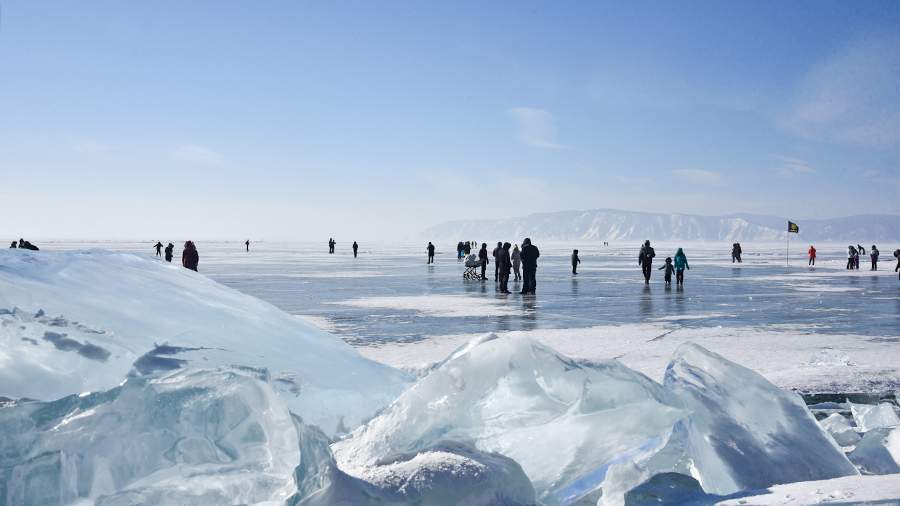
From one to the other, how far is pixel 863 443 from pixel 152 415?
3.73 meters

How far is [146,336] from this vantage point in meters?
3.20

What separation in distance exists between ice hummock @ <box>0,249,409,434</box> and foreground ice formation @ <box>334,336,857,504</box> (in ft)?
1.52

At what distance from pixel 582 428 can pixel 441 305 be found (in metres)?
12.4

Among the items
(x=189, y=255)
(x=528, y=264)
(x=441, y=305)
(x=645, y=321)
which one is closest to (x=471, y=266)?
(x=528, y=264)

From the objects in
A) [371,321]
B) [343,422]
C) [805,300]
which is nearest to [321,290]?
[371,321]

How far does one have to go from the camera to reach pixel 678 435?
9.34 ft

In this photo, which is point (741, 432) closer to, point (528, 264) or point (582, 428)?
point (582, 428)

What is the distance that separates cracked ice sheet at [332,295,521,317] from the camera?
549 inches

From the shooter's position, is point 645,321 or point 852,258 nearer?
point 645,321

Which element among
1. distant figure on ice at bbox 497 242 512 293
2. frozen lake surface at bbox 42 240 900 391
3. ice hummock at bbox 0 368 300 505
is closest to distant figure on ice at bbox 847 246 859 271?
frozen lake surface at bbox 42 240 900 391

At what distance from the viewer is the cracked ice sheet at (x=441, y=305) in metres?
13.9

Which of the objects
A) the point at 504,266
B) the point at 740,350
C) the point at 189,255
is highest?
the point at 189,255

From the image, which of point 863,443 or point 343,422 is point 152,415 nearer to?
point 343,422

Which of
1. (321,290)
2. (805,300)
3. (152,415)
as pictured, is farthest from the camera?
(321,290)
